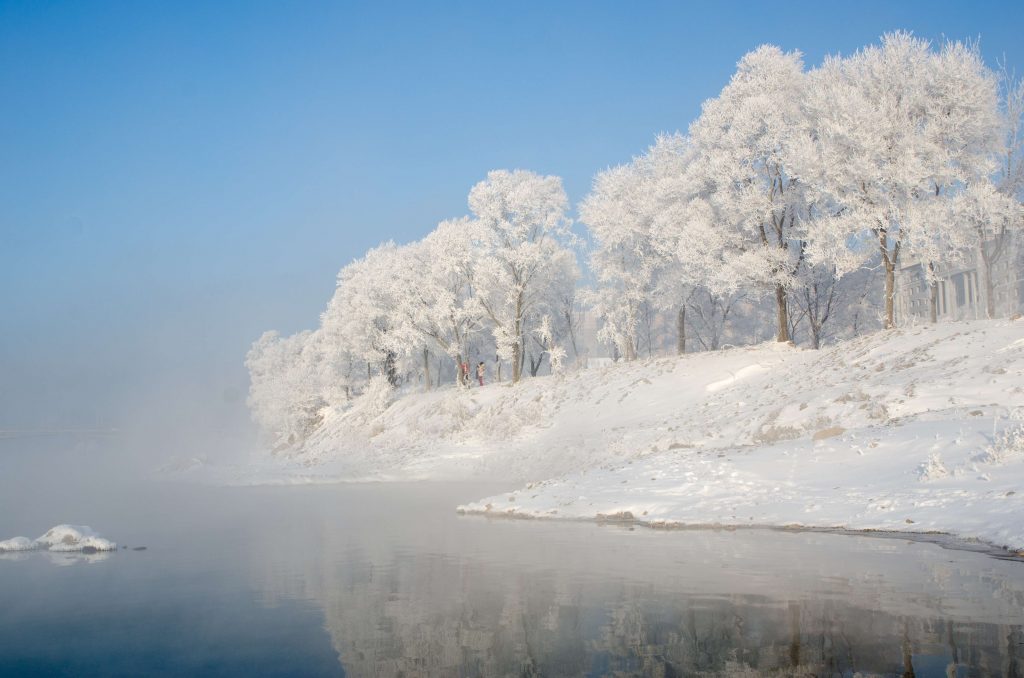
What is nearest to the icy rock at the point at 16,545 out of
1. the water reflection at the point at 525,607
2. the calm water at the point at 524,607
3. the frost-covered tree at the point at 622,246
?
the water reflection at the point at 525,607

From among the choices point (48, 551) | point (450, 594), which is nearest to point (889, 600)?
point (450, 594)

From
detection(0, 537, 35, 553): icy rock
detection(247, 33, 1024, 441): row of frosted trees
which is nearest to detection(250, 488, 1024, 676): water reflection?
detection(0, 537, 35, 553): icy rock

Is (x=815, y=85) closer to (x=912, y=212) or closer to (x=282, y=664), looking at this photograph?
(x=912, y=212)

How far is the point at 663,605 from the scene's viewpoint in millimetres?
10523

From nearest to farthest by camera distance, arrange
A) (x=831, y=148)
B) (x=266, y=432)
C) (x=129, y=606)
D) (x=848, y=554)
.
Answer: (x=129, y=606), (x=848, y=554), (x=831, y=148), (x=266, y=432)

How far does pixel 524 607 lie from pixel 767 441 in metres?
16.5

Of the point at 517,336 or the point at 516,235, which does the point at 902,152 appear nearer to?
the point at 516,235

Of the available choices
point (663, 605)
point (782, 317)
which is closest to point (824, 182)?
point (782, 317)

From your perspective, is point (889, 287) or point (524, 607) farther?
point (889, 287)

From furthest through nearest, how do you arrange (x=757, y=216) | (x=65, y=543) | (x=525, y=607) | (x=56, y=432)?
(x=56, y=432) → (x=757, y=216) → (x=65, y=543) → (x=525, y=607)

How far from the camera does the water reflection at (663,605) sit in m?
8.13

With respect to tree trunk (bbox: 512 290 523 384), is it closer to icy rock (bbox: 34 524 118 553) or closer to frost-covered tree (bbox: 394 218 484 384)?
frost-covered tree (bbox: 394 218 484 384)

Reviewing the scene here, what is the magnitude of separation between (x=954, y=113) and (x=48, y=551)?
37.1 m

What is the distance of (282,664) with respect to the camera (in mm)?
8562
